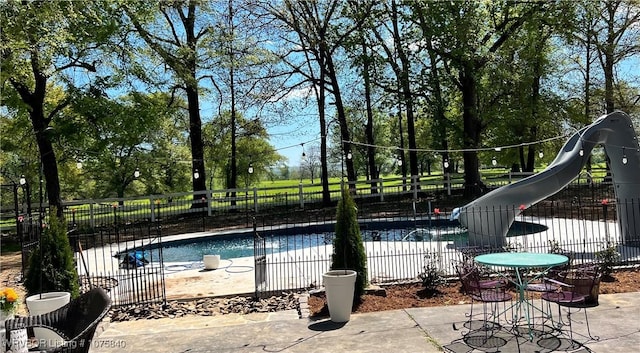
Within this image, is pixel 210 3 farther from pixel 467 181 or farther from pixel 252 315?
pixel 252 315

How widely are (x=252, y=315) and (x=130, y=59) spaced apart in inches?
625

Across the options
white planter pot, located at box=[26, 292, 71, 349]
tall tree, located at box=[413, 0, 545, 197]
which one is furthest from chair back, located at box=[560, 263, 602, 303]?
tall tree, located at box=[413, 0, 545, 197]

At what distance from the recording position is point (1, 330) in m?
5.03

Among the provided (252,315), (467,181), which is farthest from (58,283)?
(467,181)

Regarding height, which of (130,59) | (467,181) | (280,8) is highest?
(280,8)

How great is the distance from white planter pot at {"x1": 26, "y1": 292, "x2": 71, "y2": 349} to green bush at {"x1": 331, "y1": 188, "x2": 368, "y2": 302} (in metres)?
3.97

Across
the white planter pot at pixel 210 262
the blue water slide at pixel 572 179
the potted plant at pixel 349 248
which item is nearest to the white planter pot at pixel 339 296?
the potted plant at pixel 349 248

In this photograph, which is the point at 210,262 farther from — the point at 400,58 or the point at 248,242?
the point at 400,58

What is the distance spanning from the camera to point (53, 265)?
732 centimetres

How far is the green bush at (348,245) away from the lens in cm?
777

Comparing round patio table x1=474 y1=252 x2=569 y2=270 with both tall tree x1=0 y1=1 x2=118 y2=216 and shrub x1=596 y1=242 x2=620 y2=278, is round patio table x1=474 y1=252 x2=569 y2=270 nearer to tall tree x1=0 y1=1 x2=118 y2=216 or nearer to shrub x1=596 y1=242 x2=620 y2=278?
shrub x1=596 y1=242 x2=620 y2=278

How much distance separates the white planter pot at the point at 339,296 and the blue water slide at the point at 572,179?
6488mm

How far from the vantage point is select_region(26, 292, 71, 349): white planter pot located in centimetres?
588

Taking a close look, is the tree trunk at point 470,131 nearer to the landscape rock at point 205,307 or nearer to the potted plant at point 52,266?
the landscape rock at point 205,307
